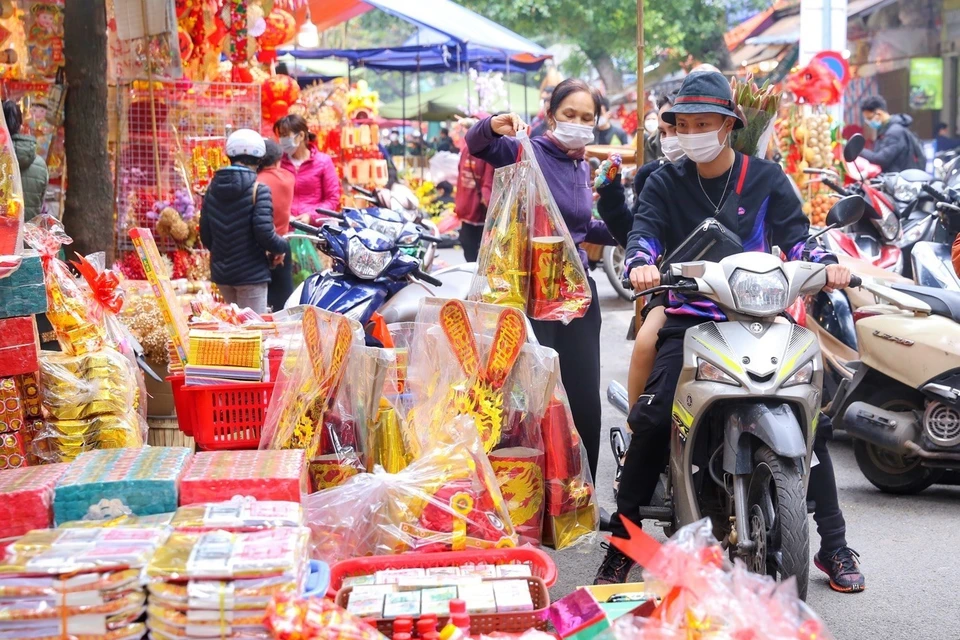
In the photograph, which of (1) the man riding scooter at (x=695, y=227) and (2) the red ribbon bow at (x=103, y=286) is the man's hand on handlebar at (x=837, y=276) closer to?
(1) the man riding scooter at (x=695, y=227)

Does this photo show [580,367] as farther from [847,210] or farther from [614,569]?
[847,210]

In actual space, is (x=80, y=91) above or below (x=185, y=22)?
below

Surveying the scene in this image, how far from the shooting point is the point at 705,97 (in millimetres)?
3971

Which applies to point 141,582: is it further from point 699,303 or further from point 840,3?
point 840,3

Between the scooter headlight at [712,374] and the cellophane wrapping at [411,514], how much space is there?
0.79 meters

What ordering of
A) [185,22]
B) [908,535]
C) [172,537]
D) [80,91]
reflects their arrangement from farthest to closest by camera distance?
[185,22]
[80,91]
[908,535]
[172,537]

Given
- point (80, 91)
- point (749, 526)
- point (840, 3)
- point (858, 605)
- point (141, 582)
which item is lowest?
point (858, 605)

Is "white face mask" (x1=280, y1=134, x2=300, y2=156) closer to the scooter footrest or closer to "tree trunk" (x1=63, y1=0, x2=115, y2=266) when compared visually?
"tree trunk" (x1=63, y1=0, x2=115, y2=266)

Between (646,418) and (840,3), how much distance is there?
1327 centimetres

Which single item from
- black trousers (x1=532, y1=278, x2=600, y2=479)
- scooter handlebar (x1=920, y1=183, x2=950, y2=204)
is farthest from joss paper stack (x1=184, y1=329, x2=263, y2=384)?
scooter handlebar (x1=920, y1=183, x2=950, y2=204)

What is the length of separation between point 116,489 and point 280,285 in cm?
494

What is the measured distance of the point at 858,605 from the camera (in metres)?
4.11

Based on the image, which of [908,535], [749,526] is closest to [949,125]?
[908,535]

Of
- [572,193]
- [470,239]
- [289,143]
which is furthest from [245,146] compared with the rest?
[572,193]
